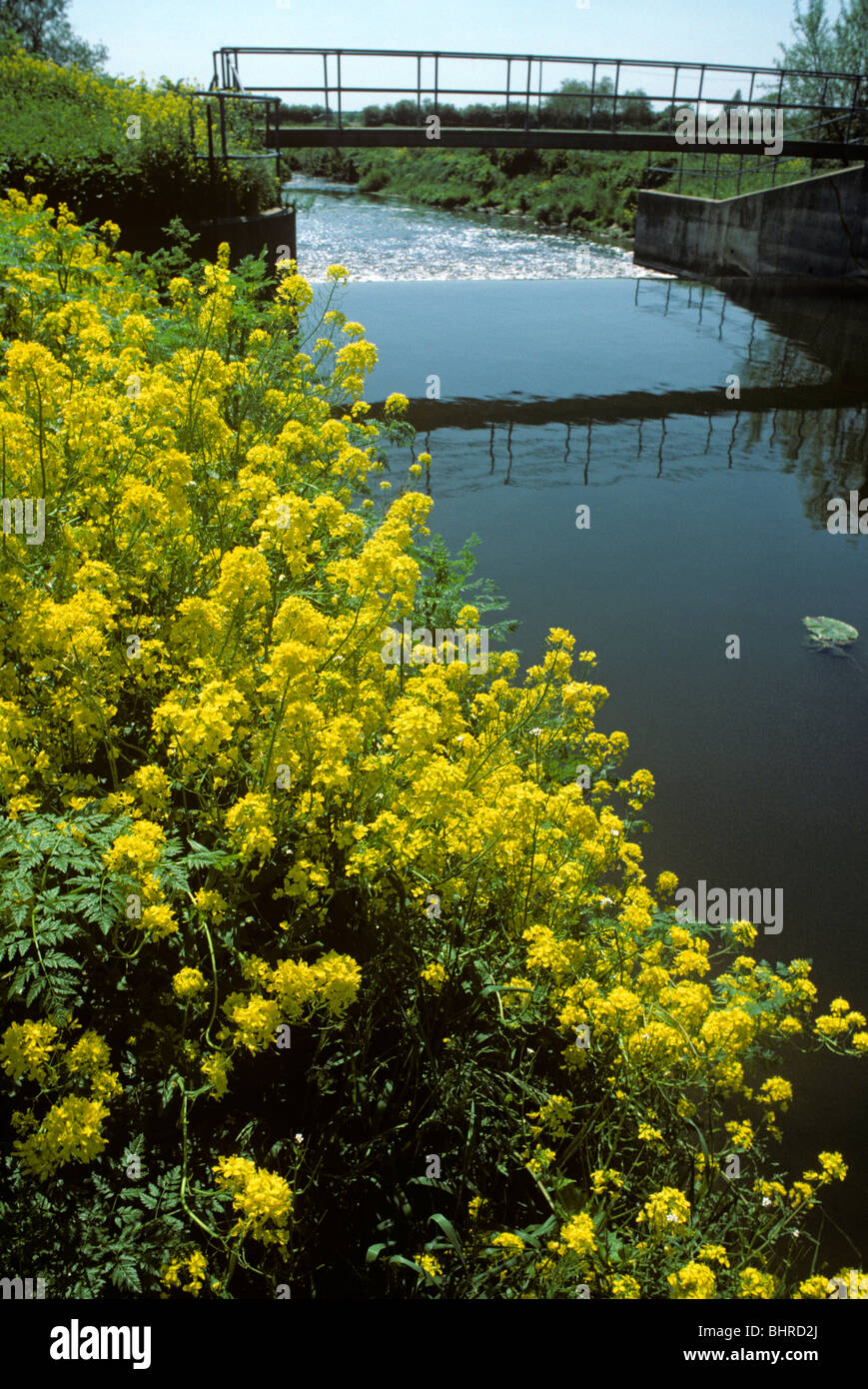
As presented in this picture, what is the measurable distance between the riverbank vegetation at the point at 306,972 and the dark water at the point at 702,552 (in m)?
1.15

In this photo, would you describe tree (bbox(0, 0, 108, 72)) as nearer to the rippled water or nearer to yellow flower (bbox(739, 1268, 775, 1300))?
the rippled water

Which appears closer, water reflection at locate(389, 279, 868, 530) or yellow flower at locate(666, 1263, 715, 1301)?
yellow flower at locate(666, 1263, 715, 1301)

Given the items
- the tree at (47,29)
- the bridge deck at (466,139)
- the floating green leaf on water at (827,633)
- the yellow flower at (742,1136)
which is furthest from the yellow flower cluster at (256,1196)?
the tree at (47,29)

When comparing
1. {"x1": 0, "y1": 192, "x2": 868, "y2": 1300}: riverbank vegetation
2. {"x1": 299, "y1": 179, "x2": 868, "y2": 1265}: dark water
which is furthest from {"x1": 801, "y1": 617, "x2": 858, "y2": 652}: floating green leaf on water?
{"x1": 0, "y1": 192, "x2": 868, "y2": 1300}: riverbank vegetation

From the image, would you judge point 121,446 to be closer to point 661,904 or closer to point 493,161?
point 661,904

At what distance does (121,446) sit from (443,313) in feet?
54.7

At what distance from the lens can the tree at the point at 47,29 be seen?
41062 mm

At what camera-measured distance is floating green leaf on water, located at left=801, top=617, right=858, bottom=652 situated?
7.63 metres

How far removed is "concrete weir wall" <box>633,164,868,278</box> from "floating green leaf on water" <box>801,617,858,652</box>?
2127cm

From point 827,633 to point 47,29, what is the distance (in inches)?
2044

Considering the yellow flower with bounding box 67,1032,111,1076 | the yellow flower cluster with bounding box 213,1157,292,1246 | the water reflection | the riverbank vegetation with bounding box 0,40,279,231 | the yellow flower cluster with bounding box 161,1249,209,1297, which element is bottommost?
the yellow flower cluster with bounding box 161,1249,209,1297

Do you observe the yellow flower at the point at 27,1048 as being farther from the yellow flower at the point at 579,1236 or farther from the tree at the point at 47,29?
the tree at the point at 47,29

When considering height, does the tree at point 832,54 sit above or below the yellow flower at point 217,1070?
above

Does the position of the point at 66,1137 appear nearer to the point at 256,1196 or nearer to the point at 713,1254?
the point at 256,1196
